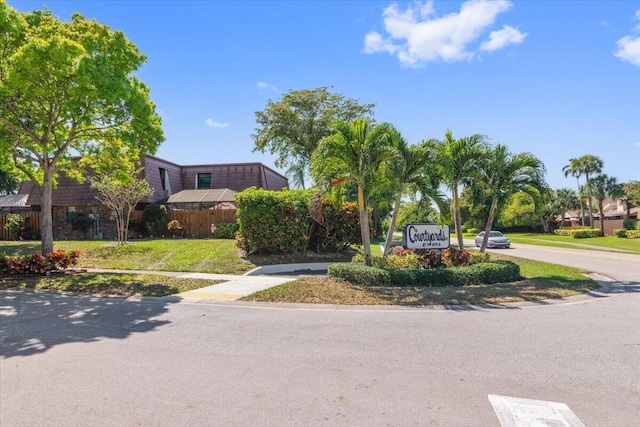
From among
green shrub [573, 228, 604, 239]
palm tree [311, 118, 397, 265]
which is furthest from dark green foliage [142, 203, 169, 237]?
green shrub [573, 228, 604, 239]

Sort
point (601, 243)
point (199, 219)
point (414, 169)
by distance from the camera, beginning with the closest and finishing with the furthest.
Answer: point (414, 169) → point (199, 219) → point (601, 243)

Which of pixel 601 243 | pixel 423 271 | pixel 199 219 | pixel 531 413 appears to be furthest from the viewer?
pixel 601 243

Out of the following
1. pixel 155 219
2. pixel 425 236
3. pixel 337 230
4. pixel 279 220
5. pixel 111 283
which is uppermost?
pixel 155 219

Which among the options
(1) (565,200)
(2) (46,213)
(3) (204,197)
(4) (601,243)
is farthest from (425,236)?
(1) (565,200)

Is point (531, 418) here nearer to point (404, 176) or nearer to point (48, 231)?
point (404, 176)

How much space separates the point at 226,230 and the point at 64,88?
12.9m

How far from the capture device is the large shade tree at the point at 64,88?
34.9 ft

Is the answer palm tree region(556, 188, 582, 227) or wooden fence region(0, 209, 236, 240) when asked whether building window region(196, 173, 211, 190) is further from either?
palm tree region(556, 188, 582, 227)

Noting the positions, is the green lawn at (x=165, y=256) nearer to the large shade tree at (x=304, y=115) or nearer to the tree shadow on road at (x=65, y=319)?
the tree shadow on road at (x=65, y=319)

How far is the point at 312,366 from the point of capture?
15.5 ft

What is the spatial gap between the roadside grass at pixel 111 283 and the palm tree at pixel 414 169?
6.36m

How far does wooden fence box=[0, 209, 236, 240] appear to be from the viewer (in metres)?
24.4

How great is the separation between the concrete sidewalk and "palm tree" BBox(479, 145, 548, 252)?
6832 mm

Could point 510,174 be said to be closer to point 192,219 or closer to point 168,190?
point 192,219
